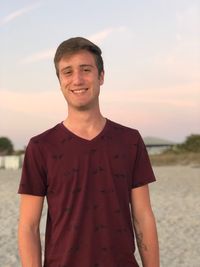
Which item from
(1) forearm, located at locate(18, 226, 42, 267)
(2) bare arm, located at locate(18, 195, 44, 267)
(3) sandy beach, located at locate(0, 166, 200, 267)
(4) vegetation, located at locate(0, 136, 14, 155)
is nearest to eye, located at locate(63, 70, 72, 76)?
(2) bare arm, located at locate(18, 195, 44, 267)

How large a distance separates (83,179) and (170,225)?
8660 mm

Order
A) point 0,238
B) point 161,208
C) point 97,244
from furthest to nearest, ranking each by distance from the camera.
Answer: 1. point 161,208
2. point 0,238
3. point 97,244

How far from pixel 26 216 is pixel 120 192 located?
37 centimetres

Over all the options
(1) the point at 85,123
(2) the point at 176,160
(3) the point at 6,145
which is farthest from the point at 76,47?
(3) the point at 6,145

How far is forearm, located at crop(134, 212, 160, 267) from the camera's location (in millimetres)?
2195

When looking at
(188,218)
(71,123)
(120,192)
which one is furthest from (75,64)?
(188,218)

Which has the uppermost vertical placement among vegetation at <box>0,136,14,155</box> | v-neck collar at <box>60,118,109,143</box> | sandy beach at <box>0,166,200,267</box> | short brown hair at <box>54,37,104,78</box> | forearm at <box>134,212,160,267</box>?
short brown hair at <box>54,37,104,78</box>

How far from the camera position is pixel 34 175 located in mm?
2068

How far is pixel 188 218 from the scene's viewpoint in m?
11.4

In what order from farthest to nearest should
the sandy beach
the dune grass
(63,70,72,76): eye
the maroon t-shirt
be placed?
the dune grass → the sandy beach → (63,70,72,76): eye → the maroon t-shirt

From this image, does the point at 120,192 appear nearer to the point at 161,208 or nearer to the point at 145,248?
the point at 145,248

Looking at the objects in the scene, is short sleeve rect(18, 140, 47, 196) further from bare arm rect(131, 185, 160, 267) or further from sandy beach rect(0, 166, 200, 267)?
sandy beach rect(0, 166, 200, 267)

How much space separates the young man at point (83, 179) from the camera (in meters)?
2.02

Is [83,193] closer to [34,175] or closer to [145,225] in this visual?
[34,175]
